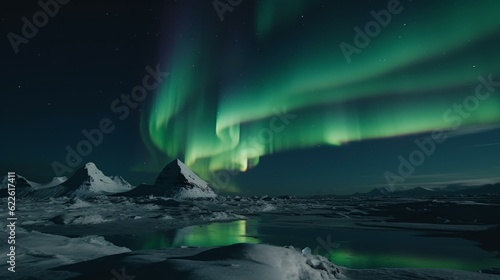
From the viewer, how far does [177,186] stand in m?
166

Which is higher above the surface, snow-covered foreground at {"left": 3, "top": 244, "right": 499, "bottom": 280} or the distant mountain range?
the distant mountain range

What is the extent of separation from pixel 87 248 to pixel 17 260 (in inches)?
103

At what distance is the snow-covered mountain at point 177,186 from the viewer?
15700 centimetres

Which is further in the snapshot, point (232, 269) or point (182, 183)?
point (182, 183)

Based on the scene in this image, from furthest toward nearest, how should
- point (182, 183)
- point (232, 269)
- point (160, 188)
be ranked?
point (182, 183) → point (160, 188) → point (232, 269)

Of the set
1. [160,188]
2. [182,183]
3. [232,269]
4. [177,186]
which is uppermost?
[182,183]

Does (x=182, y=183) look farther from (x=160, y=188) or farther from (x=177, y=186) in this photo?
(x=160, y=188)

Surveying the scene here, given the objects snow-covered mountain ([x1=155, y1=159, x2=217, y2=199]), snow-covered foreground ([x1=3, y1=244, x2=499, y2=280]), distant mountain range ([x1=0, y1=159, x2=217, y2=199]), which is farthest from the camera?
distant mountain range ([x1=0, y1=159, x2=217, y2=199])

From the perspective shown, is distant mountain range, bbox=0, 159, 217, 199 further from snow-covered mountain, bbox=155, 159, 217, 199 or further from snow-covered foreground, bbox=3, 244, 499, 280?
snow-covered foreground, bbox=3, 244, 499, 280

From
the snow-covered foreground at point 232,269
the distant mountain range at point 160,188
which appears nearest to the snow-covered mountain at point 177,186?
the distant mountain range at point 160,188

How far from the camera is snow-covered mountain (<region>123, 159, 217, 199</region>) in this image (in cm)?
15700

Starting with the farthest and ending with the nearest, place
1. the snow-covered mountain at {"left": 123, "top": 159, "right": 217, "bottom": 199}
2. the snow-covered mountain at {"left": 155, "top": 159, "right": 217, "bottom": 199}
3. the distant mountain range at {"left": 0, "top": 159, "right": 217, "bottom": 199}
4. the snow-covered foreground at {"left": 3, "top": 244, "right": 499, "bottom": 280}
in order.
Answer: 1. the distant mountain range at {"left": 0, "top": 159, "right": 217, "bottom": 199}
2. the snow-covered mountain at {"left": 155, "top": 159, "right": 217, "bottom": 199}
3. the snow-covered mountain at {"left": 123, "top": 159, "right": 217, "bottom": 199}
4. the snow-covered foreground at {"left": 3, "top": 244, "right": 499, "bottom": 280}

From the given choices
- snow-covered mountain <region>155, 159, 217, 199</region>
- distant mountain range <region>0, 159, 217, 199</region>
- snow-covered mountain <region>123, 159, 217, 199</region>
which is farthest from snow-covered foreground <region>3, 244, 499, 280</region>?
distant mountain range <region>0, 159, 217, 199</region>

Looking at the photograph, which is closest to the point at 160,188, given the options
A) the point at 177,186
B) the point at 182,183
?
the point at 177,186
